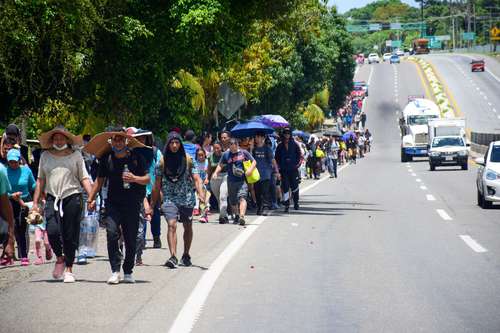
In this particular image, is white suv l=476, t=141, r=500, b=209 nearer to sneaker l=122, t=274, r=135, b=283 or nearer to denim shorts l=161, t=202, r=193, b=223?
denim shorts l=161, t=202, r=193, b=223

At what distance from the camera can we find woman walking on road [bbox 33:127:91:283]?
479 inches

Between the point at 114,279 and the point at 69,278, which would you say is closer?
the point at 114,279

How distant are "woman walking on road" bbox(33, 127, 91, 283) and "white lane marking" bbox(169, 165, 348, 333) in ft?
4.99

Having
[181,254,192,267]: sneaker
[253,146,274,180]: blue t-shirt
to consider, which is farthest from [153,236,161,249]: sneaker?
[253,146,274,180]: blue t-shirt

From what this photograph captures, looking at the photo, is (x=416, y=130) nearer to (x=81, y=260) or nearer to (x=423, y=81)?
(x=81, y=260)

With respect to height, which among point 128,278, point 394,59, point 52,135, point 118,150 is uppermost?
point 52,135

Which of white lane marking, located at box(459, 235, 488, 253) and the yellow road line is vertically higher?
white lane marking, located at box(459, 235, 488, 253)

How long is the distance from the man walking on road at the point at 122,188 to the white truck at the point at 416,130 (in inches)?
1990

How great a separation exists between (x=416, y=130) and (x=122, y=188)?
5141 centimetres

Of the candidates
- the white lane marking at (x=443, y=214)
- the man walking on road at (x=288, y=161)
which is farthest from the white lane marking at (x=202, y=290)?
the man walking on road at (x=288, y=161)

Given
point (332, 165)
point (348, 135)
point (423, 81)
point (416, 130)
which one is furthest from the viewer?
point (423, 81)

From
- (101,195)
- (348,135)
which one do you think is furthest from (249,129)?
(348,135)

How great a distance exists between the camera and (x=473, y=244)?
16.0m

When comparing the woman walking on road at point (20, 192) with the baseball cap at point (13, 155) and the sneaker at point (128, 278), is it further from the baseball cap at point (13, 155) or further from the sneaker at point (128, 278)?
the sneaker at point (128, 278)
